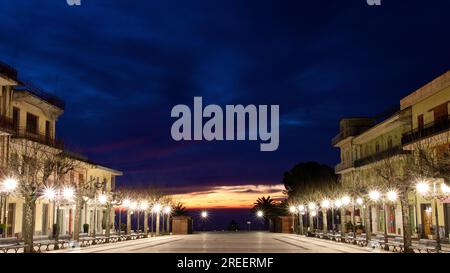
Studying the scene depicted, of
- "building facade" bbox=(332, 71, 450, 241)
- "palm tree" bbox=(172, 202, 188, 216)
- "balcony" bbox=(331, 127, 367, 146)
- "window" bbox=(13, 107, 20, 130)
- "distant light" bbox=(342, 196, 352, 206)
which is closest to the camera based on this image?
"building facade" bbox=(332, 71, 450, 241)

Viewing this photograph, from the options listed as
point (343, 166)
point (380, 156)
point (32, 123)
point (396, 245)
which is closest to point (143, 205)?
point (32, 123)

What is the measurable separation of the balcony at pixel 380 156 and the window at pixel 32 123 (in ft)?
96.2

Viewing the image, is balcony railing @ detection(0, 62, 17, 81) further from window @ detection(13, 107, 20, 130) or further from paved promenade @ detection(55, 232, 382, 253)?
paved promenade @ detection(55, 232, 382, 253)

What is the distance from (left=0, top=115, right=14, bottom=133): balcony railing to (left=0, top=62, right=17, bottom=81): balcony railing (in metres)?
→ 2.95

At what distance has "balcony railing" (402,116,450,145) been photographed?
41375mm

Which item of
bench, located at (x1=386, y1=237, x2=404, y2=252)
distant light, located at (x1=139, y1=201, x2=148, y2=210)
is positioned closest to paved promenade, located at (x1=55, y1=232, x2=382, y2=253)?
bench, located at (x1=386, y1=237, x2=404, y2=252)

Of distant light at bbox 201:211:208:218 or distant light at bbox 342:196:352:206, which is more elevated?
distant light at bbox 342:196:352:206

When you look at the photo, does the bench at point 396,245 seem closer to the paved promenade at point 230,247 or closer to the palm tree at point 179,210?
the paved promenade at point 230,247

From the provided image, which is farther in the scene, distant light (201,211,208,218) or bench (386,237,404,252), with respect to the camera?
distant light (201,211,208,218)

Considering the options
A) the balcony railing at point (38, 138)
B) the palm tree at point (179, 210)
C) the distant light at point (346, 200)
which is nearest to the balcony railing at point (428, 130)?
the distant light at point (346, 200)

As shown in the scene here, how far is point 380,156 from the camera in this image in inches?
2238

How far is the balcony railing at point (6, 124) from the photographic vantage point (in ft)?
133
